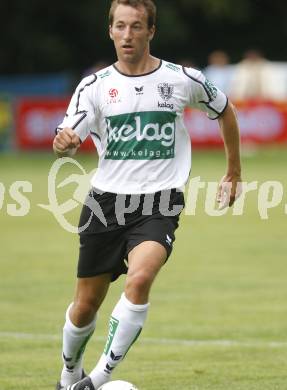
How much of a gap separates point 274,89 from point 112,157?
24.4 meters

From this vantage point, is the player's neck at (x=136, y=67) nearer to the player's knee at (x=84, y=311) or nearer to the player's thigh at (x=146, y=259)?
the player's thigh at (x=146, y=259)

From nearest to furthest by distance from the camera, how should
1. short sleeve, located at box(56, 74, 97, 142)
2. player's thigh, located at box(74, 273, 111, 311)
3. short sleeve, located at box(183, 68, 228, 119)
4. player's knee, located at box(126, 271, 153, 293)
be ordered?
player's knee, located at box(126, 271, 153, 293)
short sleeve, located at box(56, 74, 97, 142)
player's thigh, located at box(74, 273, 111, 311)
short sleeve, located at box(183, 68, 228, 119)

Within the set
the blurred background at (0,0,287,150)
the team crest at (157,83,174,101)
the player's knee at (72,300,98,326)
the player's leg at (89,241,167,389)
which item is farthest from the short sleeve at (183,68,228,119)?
the blurred background at (0,0,287,150)

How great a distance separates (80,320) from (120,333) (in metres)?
0.64

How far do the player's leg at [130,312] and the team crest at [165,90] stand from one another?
99 cm

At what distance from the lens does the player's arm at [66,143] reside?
6.81 metres

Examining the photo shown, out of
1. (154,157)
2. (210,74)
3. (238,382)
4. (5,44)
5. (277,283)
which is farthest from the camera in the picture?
(5,44)

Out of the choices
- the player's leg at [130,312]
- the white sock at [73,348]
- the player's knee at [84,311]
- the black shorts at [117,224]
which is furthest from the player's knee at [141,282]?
the white sock at [73,348]

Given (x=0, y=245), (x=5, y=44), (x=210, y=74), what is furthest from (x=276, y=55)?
(x=0, y=245)

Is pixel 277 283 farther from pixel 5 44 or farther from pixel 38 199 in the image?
pixel 5 44

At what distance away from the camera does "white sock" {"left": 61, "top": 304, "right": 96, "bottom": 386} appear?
24.4 feet

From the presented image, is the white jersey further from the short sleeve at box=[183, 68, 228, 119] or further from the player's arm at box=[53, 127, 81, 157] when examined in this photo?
the player's arm at box=[53, 127, 81, 157]

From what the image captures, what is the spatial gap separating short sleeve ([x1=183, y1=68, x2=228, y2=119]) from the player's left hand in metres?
0.39

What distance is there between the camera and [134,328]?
679cm
